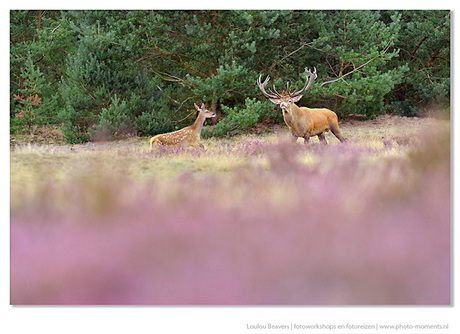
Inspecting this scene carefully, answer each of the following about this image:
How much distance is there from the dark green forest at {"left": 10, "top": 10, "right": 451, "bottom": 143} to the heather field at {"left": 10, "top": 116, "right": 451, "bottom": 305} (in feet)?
14.7

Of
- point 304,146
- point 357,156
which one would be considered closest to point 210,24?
point 304,146

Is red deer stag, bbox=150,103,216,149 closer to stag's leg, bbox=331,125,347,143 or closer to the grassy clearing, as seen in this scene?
the grassy clearing

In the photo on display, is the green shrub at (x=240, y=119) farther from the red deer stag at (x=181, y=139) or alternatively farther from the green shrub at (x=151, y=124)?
the red deer stag at (x=181, y=139)

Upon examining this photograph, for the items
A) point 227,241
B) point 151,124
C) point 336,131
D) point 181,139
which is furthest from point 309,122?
point 227,241

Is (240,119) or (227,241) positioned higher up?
(227,241)

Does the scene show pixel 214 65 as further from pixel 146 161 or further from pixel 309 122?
pixel 146 161

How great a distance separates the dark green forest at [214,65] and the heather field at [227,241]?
4484 mm

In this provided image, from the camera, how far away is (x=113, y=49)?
27.3 ft

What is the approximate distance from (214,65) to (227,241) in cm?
648

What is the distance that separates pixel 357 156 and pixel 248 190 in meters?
1.68

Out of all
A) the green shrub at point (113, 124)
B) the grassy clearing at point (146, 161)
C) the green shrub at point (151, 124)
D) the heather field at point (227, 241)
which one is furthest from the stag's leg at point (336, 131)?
the green shrub at point (113, 124)

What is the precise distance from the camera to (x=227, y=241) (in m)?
2.89

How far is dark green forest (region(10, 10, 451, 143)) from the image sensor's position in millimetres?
7906

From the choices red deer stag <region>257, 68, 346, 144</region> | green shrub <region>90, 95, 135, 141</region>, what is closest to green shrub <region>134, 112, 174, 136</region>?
green shrub <region>90, 95, 135, 141</region>
